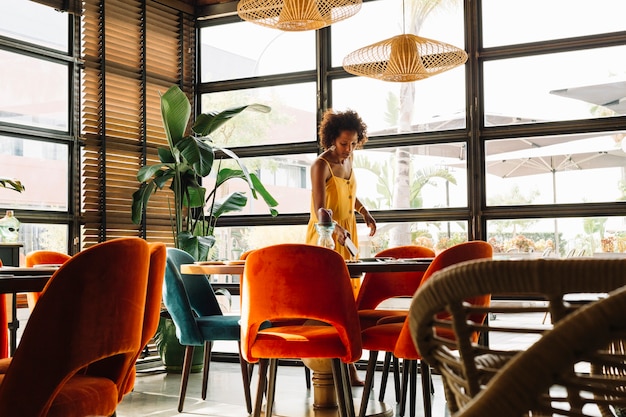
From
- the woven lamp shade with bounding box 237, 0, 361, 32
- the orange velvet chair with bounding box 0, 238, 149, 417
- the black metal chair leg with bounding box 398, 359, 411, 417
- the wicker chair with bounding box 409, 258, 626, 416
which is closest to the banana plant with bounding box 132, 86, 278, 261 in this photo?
the woven lamp shade with bounding box 237, 0, 361, 32

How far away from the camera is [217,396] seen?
498 centimetres

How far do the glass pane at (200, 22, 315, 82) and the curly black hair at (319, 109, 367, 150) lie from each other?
81.2 inches

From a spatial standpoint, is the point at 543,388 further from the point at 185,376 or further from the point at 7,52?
the point at 7,52

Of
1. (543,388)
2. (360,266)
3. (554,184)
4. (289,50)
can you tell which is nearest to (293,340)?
(360,266)

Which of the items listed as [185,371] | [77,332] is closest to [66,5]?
[185,371]

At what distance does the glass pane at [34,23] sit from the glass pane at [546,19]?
10.7ft

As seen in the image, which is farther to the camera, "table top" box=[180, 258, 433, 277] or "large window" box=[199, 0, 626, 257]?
"large window" box=[199, 0, 626, 257]

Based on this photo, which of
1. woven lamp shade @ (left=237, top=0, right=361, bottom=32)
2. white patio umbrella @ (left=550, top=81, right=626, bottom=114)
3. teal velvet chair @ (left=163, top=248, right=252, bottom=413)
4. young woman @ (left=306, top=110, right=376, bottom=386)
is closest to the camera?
teal velvet chair @ (left=163, top=248, right=252, bottom=413)

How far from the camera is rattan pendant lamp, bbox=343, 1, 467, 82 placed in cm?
511

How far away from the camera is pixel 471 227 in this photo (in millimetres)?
5918

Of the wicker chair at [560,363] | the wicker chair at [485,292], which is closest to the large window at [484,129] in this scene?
the wicker chair at [485,292]

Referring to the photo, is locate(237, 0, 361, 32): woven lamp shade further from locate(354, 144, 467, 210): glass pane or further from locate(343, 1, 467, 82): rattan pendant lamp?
locate(354, 144, 467, 210): glass pane

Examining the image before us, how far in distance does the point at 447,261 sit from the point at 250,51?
4.26 metres

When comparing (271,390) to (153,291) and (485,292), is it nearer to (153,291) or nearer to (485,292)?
(153,291)
